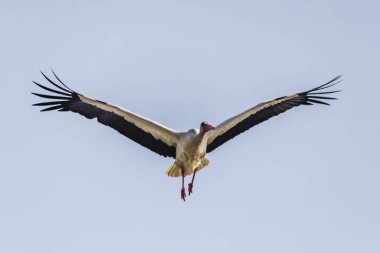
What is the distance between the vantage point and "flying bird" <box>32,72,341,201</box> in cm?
2080

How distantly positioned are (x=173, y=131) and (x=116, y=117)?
1081mm

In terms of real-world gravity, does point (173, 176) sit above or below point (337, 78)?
below

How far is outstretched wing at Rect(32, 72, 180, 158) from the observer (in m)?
20.8

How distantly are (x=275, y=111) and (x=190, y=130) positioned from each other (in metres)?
1.76

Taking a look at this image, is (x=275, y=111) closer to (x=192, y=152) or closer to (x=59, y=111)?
(x=192, y=152)

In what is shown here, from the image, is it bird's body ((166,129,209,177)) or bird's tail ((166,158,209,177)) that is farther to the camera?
bird's tail ((166,158,209,177))

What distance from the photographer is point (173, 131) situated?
2102cm

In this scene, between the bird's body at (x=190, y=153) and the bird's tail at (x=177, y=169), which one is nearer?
the bird's body at (x=190, y=153)

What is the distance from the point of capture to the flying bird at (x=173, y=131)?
68.2 feet

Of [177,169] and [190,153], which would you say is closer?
[190,153]

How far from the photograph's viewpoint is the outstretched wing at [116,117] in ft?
68.2

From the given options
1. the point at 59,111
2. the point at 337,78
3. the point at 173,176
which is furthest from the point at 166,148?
the point at 337,78

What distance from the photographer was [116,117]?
2095 centimetres

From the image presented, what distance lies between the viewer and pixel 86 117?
68.1 ft
